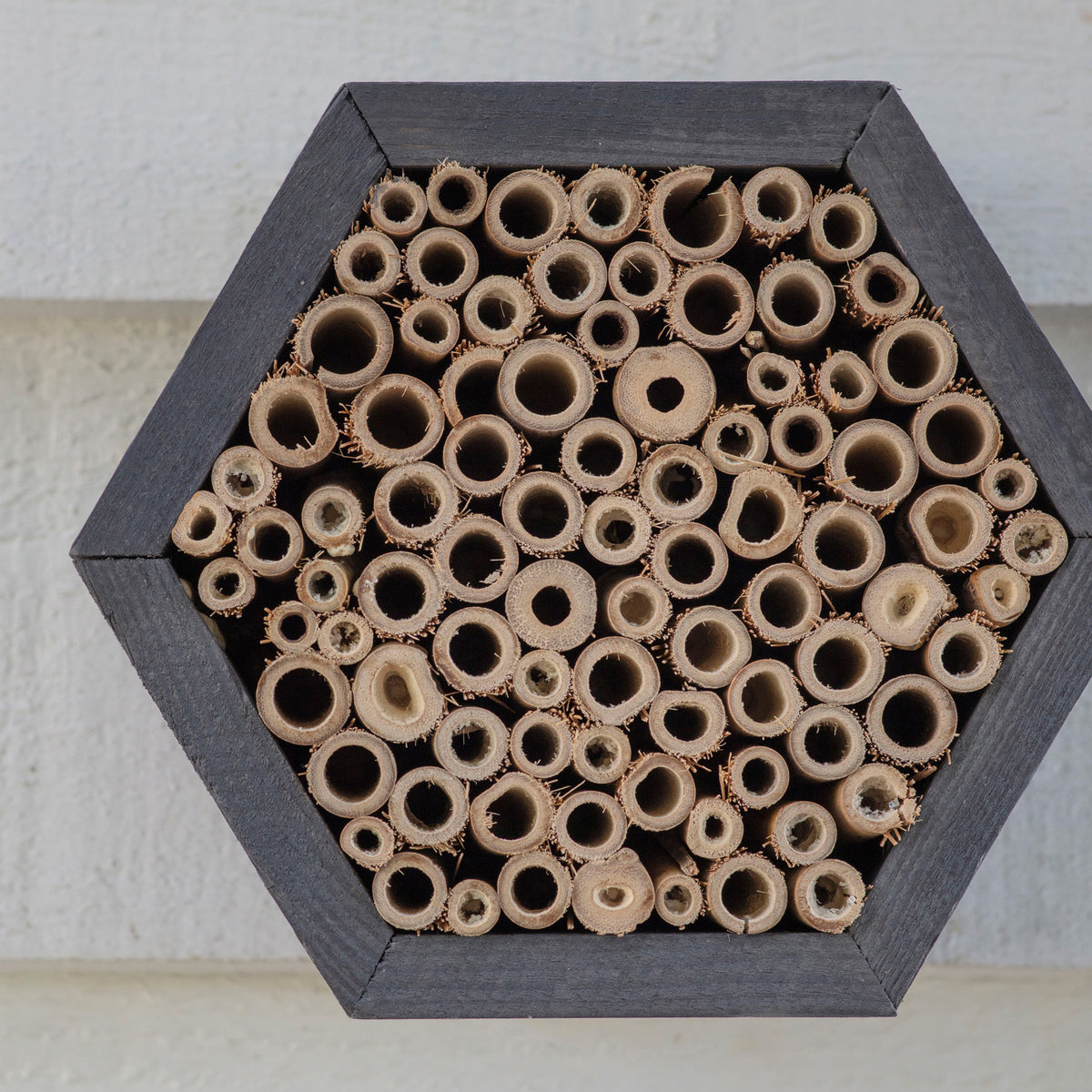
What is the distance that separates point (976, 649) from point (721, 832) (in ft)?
0.64

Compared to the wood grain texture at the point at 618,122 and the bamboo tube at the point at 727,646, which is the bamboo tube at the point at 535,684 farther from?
the wood grain texture at the point at 618,122

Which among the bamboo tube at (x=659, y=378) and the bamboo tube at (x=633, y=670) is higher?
the bamboo tube at (x=659, y=378)

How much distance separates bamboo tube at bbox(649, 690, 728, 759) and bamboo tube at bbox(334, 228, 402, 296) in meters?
0.30

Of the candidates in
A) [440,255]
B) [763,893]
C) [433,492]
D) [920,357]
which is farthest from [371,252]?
[763,893]

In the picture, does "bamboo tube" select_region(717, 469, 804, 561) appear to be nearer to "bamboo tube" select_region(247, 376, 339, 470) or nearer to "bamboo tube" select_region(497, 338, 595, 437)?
"bamboo tube" select_region(497, 338, 595, 437)

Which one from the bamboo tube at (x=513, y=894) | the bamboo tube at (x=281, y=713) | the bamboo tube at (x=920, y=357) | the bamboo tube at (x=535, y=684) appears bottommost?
the bamboo tube at (x=513, y=894)

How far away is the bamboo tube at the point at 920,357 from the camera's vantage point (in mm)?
602

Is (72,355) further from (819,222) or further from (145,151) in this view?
(819,222)

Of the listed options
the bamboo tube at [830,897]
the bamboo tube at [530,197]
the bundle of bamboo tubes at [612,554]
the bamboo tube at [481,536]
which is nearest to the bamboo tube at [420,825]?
the bundle of bamboo tubes at [612,554]

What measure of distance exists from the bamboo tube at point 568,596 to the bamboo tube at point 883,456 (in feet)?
0.55

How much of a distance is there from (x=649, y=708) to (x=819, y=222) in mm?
324
